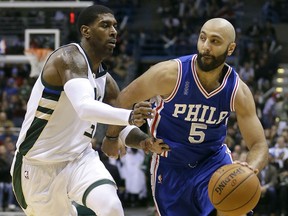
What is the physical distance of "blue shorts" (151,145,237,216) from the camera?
6.42 meters

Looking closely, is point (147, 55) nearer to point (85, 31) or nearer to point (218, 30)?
point (85, 31)

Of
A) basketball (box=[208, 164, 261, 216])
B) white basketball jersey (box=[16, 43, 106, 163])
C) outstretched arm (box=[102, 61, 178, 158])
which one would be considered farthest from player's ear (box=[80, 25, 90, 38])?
basketball (box=[208, 164, 261, 216])

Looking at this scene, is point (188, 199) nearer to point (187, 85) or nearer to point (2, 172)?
point (187, 85)

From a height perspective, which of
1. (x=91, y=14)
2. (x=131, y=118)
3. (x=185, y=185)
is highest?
(x=91, y=14)

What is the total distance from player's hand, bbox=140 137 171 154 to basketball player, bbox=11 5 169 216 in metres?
0.02

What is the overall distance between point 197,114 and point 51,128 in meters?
1.22

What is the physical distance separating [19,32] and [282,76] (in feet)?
26.7

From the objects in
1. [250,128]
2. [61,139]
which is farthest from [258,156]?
[61,139]

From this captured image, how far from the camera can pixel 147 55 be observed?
21719 mm

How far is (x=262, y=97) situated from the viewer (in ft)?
60.8

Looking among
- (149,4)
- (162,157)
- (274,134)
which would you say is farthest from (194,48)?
(162,157)

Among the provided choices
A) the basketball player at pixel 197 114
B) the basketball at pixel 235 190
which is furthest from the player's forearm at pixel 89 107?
the basketball at pixel 235 190

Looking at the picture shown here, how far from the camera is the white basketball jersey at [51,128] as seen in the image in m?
6.29

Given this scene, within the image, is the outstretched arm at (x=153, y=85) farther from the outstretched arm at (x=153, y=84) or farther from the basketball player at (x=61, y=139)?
the basketball player at (x=61, y=139)
